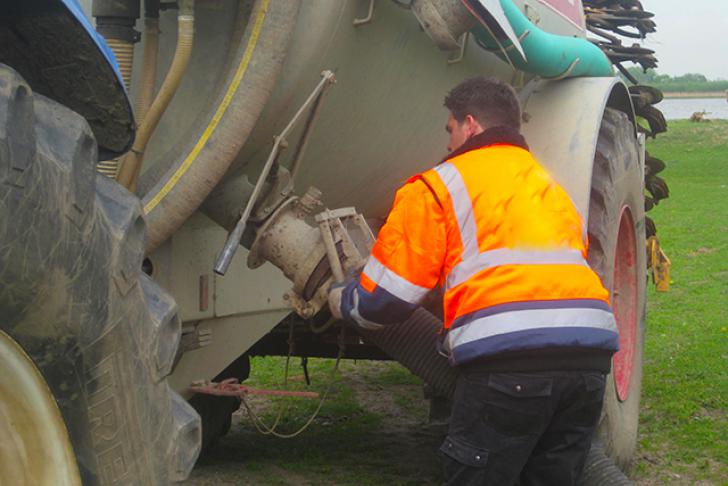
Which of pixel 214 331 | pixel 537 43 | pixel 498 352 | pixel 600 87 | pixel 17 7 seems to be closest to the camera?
pixel 17 7

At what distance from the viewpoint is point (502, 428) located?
361 centimetres

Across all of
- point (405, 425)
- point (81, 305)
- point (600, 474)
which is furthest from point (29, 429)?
point (405, 425)

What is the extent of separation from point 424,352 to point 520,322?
69 cm

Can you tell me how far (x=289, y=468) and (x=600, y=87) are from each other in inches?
Answer: 84.6

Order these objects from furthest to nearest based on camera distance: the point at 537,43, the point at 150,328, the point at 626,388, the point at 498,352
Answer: the point at 626,388 → the point at 537,43 → the point at 498,352 → the point at 150,328

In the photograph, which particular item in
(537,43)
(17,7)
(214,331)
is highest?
(17,7)

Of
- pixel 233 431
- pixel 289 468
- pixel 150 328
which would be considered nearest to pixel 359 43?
pixel 150 328

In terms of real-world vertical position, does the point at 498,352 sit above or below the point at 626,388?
above

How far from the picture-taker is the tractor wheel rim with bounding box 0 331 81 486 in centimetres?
242

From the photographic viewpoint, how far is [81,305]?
254 centimetres

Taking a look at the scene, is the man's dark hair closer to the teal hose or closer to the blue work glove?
the teal hose

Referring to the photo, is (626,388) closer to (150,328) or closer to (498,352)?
(498,352)

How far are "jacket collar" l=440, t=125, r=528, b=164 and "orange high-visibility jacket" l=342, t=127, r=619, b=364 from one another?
0.27 feet

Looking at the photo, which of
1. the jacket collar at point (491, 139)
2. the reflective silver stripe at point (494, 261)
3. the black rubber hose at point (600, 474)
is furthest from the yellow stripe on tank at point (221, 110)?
the black rubber hose at point (600, 474)
